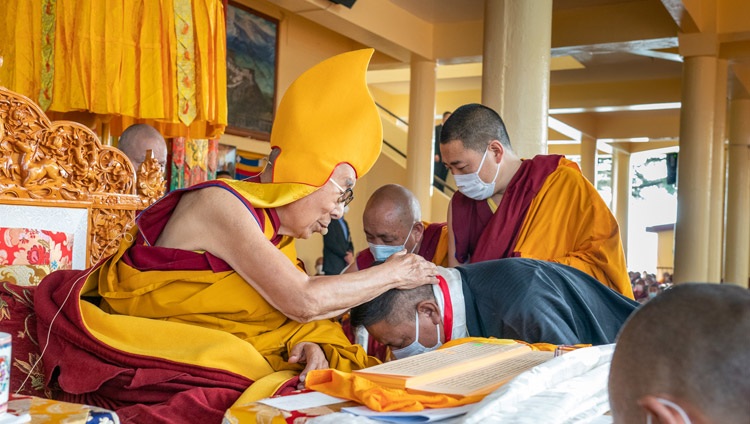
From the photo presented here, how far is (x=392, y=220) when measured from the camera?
9.96 ft

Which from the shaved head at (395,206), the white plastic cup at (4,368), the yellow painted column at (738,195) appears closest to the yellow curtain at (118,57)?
the shaved head at (395,206)

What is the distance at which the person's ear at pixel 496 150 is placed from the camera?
292cm

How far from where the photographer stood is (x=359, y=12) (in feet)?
23.4

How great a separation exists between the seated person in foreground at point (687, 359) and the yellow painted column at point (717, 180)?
8.09 m

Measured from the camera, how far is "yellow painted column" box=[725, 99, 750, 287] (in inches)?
419

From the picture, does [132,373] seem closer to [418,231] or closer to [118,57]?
[418,231]

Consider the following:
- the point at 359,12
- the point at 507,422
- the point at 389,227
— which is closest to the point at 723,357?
the point at 507,422

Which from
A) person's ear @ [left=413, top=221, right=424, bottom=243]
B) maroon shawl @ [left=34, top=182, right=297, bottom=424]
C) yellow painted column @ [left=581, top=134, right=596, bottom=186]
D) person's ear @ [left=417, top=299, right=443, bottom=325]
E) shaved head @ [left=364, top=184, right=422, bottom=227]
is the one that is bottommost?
maroon shawl @ [left=34, top=182, right=297, bottom=424]

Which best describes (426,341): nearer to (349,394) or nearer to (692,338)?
(349,394)

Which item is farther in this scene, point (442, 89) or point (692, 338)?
point (442, 89)

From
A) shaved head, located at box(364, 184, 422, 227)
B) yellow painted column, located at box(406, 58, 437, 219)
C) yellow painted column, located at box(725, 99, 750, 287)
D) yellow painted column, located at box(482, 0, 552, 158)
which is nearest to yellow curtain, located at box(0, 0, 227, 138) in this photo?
shaved head, located at box(364, 184, 422, 227)

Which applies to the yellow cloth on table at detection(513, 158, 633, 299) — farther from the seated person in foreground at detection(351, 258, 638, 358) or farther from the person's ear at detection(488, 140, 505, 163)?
the seated person in foreground at detection(351, 258, 638, 358)

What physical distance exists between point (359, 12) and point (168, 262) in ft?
18.7

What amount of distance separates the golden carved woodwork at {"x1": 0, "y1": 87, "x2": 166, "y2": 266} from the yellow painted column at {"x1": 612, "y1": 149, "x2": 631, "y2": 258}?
14.2 meters
